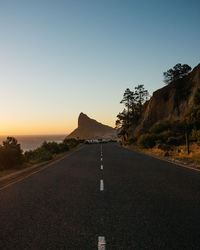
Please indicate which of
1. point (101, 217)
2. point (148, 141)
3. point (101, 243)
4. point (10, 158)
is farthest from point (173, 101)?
point (101, 243)

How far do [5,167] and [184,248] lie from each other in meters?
12.5

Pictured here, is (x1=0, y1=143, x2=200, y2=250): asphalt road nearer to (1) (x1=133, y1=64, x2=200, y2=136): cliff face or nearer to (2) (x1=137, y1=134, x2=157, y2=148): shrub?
(2) (x1=137, y1=134, x2=157, y2=148): shrub

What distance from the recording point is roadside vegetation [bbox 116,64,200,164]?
20.2 meters

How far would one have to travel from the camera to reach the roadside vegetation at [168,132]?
20233 mm

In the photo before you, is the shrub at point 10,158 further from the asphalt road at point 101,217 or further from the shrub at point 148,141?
the shrub at point 148,141

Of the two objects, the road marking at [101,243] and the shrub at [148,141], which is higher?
the shrub at [148,141]

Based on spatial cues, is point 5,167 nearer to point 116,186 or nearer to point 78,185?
point 78,185

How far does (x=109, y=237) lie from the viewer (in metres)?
3.55

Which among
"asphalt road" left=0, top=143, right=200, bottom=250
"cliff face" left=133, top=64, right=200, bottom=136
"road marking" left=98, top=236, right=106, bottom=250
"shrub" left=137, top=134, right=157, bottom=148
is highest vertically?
"cliff face" left=133, top=64, right=200, bottom=136

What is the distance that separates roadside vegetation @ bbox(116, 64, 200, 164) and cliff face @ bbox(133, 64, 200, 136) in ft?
5.99

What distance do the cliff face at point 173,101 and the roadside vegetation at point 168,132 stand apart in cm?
183

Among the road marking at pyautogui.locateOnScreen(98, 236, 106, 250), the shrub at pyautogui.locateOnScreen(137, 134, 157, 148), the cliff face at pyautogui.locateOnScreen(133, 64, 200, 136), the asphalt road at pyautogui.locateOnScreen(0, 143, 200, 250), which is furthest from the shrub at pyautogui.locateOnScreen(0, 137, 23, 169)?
the cliff face at pyautogui.locateOnScreen(133, 64, 200, 136)

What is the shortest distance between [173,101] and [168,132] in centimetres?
1890

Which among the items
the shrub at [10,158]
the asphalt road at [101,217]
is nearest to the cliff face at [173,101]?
the shrub at [10,158]
